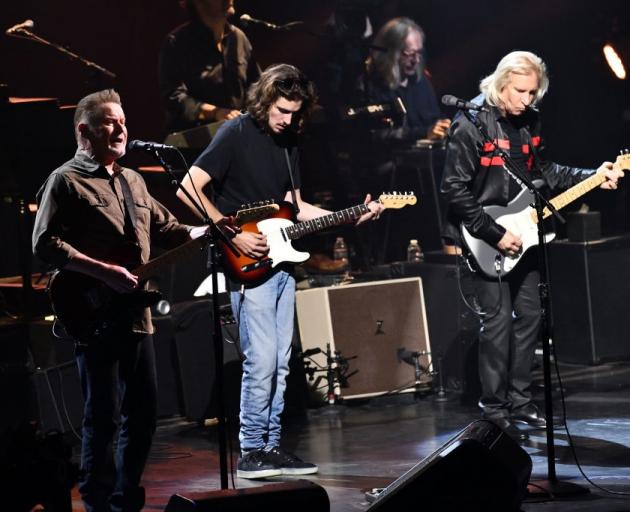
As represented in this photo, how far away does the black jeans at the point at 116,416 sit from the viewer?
5.09 metres

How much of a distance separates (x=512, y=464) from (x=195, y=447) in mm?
3199

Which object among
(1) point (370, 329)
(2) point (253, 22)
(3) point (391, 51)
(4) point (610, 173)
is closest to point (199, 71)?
(2) point (253, 22)

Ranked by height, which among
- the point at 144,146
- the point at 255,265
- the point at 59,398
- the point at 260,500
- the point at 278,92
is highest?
the point at 278,92

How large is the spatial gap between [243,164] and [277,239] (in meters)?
0.46

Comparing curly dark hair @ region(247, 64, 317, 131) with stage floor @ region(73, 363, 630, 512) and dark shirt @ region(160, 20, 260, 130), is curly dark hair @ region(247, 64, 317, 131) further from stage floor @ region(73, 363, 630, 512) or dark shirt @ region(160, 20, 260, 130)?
dark shirt @ region(160, 20, 260, 130)

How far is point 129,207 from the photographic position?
17.3ft

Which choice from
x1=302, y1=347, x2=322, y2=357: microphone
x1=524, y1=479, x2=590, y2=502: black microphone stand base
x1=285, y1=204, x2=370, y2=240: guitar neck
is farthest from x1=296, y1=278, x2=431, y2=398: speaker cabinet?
x1=524, y1=479, x2=590, y2=502: black microphone stand base

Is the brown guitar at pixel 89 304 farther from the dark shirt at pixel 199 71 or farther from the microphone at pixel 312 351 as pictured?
the dark shirt at pixel 199 71

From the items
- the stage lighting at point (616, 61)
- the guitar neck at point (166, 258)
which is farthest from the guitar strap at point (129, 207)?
the stage lighting at point (616, 61)

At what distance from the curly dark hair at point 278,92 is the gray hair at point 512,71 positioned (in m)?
1.33

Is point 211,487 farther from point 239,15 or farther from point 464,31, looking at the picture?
point 464,31

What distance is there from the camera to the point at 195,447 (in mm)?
7480

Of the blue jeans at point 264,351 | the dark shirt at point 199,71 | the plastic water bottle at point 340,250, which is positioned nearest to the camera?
the blue jeans at point 264,351

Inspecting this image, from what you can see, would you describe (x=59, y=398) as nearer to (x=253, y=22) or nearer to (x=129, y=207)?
(x=129, y=207)
